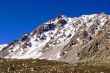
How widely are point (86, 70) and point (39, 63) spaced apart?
23.6ft

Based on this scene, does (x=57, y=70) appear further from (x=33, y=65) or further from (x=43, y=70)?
(x=33, y=65)

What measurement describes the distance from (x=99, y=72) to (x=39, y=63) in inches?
336

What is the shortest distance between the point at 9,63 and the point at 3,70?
3.71 metres

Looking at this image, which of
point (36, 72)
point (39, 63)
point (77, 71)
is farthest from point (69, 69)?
point (39, 63)

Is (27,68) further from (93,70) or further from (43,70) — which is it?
(93,70)

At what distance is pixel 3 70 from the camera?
34.2 metres

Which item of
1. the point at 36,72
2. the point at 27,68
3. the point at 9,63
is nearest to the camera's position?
the point at 36,72

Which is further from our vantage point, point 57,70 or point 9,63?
point 9,63

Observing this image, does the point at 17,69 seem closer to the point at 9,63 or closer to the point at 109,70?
the point at 9,63

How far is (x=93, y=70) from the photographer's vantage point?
3400cm

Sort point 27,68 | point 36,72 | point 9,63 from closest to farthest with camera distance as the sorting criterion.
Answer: point 36,72, point 27,68, point 9,63

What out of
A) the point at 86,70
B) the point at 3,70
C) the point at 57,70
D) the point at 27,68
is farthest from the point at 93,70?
the point at 3,70

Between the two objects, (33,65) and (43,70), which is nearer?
(43,70)

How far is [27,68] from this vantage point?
35000 mm
